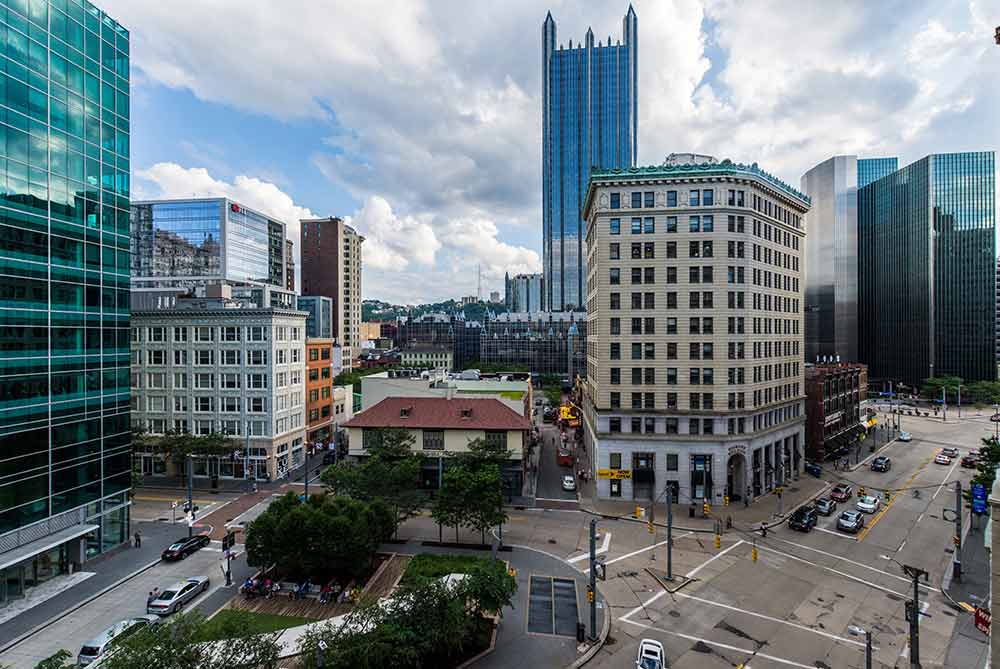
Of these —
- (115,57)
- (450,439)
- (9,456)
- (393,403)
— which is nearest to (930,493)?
(450,439)

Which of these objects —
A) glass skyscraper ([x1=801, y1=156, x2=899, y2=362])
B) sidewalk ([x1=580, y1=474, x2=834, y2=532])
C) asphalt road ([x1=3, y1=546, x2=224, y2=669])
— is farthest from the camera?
glass skyscraper ([x1=801, y1=156, x2=899, y2=362])

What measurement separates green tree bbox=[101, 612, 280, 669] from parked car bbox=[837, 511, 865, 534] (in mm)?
48777

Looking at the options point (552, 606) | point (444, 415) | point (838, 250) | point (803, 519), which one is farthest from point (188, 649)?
point (838, 250)

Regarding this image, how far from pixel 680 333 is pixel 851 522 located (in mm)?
23169

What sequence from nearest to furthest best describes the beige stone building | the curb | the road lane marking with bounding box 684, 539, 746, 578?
the curb < the road lane marking with bounding box 684, 539, 746, 578 < the beige stone building

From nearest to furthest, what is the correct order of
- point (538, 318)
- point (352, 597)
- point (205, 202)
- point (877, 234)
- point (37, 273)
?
1. point (352, 597)
2. point (37, 273)
3. point (205, 202)
4. point (877, 234)
5. point (538, 318)

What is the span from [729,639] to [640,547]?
1300 cm

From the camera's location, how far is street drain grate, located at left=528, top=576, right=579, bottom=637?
93.5 ft

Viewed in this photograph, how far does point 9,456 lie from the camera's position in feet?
103

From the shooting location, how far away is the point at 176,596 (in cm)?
2995

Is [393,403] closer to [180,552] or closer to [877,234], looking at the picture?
[180,552]

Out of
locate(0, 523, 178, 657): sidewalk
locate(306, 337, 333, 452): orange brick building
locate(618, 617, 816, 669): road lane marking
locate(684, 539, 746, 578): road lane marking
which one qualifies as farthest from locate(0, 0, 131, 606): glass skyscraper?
locate(684, 539, 746, 578): road lane marking

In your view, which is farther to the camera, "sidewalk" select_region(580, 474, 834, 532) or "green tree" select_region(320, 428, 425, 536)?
"sidewalk" select_region(580, 474, 834, 532)

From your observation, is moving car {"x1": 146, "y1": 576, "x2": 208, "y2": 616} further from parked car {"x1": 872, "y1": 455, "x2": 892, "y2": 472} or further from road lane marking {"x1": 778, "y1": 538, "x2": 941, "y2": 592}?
parked car {"x1": 872, "y1": 455, "x2": 892, "y2": 472}
